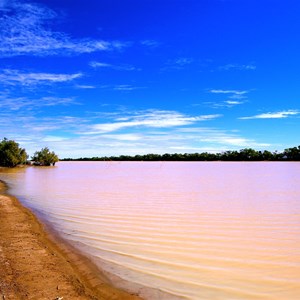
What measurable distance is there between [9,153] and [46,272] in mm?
58937

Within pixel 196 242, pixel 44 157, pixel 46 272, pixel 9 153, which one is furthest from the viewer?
pixel 44 157

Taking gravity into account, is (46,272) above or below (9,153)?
below

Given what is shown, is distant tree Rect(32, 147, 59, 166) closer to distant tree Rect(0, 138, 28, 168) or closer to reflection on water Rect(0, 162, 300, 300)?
distant tree Rect(0, 138, 28, 168)

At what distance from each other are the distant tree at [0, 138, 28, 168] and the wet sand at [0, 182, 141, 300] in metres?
55.6

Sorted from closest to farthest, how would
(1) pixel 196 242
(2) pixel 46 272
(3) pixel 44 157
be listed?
(2) pixel 46 272
(1) pixel 196 242
(3) pixel 44 157

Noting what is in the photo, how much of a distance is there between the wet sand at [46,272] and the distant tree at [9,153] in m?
55.6

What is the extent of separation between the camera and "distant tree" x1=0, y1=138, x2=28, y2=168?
59219 millimetres

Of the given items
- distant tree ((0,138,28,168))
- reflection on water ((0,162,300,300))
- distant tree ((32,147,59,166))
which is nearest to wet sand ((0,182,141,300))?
reflection on water ((0,162,300,300))

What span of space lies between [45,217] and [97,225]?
2.77m

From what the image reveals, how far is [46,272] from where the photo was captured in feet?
18.3

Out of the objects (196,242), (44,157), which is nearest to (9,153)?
(44,157)

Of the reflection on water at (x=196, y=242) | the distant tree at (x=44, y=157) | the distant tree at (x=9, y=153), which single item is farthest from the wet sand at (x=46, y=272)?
the distant tree at (x=44, y=157)

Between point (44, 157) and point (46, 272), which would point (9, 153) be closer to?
point (44, 157)

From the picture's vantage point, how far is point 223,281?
17.7 ft
